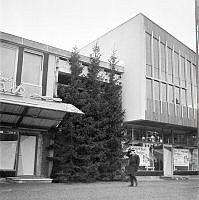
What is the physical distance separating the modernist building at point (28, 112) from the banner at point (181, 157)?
38.3 feet

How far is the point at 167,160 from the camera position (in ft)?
82.1

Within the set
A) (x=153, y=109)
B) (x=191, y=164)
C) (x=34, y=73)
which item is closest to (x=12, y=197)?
(x=34, y=73)

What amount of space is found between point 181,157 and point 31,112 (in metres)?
15.4

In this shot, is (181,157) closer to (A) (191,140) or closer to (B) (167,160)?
(B) (167,160)

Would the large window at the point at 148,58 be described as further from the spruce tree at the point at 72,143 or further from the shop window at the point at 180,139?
the shop window at the point at 180,139

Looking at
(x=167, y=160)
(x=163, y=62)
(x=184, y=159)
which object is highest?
(x=163, y=62)

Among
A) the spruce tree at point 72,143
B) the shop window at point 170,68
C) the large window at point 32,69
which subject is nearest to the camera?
the spruce tree at point 72,143

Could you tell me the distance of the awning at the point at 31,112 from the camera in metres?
13.3

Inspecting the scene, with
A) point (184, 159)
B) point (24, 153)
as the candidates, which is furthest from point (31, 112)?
point (184, 159)

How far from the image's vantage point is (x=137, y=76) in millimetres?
22062

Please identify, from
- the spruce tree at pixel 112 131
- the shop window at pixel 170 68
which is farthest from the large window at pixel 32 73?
the shop window at pixel 170 68

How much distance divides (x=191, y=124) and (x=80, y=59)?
10764 mm

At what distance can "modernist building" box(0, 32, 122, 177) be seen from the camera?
16438 mm

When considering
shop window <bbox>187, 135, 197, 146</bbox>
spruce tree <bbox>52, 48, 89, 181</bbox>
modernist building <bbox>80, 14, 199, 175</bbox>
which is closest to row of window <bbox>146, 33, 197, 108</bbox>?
modernist building <bbox>80, 14, 199, 175</bbox>
